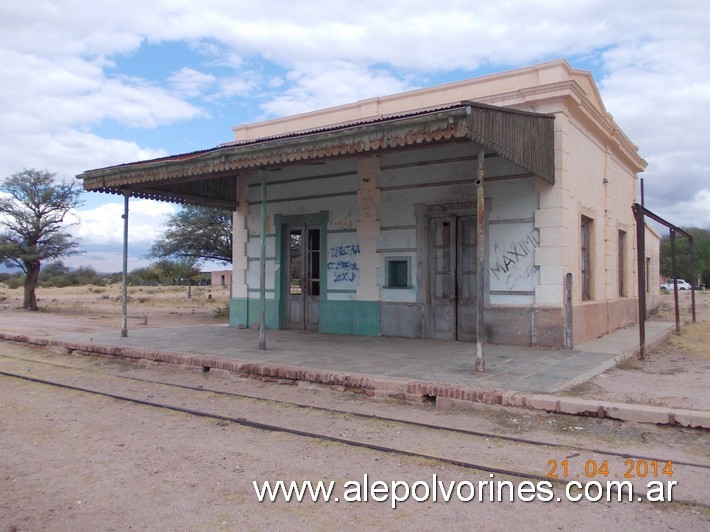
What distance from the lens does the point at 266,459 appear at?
4.77 meters

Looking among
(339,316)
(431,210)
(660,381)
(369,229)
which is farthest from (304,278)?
(660,381)

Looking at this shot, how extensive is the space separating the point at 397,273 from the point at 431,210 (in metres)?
1.49

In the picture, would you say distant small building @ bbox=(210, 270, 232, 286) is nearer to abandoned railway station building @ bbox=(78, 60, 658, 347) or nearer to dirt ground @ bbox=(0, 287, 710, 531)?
abandoned railway station building @ bbox=(78, 60, 658, 347)

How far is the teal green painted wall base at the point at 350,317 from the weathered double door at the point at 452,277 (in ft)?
4.32

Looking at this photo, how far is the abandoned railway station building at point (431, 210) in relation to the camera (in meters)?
9.36

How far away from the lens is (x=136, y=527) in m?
3.48

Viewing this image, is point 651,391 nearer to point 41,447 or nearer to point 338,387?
point 338,387

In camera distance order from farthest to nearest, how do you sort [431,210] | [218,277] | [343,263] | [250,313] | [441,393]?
[218,277] < [250,313] < [343,263] < [431,210] < [441,393]

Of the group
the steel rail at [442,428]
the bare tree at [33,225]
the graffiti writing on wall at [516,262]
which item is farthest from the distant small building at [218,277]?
the steel rail at [442,428]

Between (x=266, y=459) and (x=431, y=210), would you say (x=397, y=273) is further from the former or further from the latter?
(x=266, y=459)

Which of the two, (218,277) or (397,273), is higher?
(218,277)

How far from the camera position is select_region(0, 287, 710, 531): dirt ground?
360 centimetres

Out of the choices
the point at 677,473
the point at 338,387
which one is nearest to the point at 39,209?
the point at 338,387

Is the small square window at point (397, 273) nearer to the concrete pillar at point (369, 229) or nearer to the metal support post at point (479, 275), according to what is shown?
the concrete pillar at point (369, 229)
